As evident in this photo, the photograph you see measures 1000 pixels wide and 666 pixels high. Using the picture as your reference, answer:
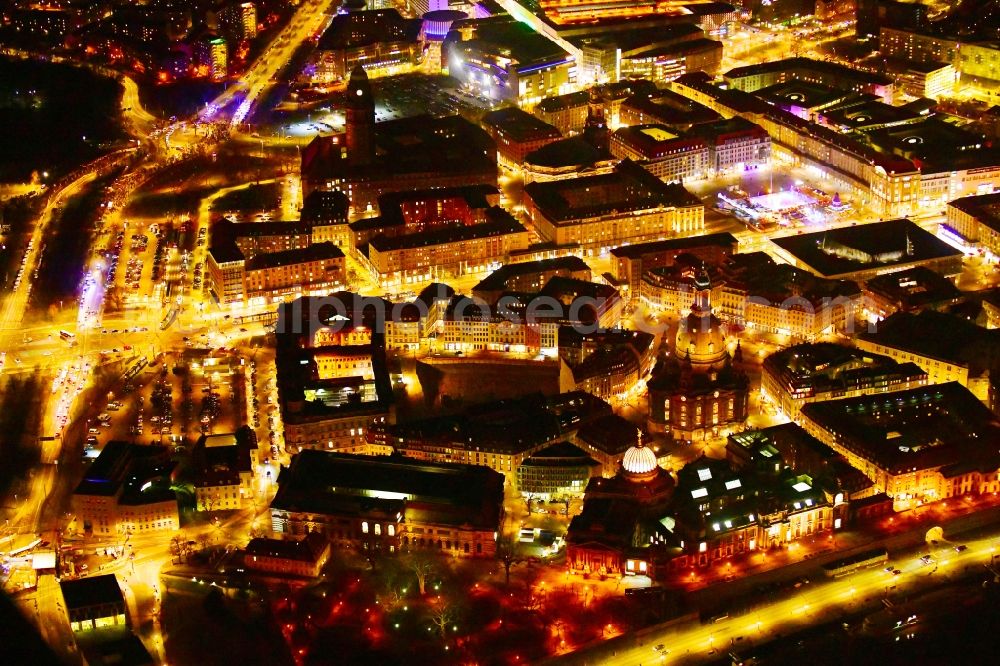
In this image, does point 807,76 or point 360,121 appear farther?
point 807,76

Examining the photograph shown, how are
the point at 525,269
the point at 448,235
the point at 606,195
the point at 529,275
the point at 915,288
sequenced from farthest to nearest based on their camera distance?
the point at 606,195 < the point at 448,235 < the point at 525,269 < the point at 529,275 < the point at 915,288

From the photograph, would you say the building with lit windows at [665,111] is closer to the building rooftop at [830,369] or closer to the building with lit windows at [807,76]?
the building with lit windows at [807,76]

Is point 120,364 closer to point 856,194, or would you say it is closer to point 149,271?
point 149,271

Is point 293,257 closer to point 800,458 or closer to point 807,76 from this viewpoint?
point 800,458

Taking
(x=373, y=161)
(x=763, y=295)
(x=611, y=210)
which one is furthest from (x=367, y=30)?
(x=763, y=295)

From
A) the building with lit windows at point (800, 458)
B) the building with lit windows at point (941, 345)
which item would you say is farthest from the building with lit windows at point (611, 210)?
the building with lit windows at point (800, 458)

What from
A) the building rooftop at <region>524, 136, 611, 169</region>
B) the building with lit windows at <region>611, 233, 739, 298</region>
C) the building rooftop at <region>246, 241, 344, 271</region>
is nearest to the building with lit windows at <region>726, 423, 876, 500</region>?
the building with lit windows at <region>611, 233, 739, 298</region>

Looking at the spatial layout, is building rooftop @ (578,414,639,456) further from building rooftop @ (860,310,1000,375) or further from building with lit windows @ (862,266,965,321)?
building with lit windows @ (862,266,965,321)
